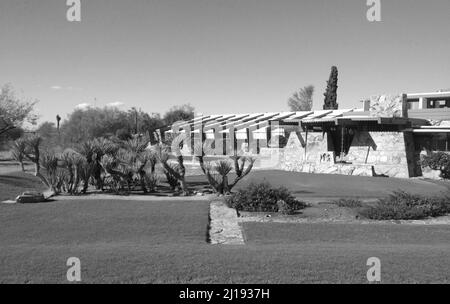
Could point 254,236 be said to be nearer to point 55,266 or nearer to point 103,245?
point 103,245

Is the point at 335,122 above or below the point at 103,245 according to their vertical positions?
above

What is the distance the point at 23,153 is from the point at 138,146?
4624 millimetres

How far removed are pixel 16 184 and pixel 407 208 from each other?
15.0m

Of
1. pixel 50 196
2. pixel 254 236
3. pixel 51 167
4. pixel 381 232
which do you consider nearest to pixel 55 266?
pixel 254 236

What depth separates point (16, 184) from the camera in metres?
17.0

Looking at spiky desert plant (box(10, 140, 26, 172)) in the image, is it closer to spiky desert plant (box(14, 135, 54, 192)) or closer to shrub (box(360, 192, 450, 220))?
spiky desert plant (box(14, 135, 54, 192))

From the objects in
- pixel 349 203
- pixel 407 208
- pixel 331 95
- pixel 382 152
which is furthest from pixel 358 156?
pixel 331 95

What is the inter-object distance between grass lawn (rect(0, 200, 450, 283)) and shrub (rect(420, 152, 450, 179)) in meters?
14.2

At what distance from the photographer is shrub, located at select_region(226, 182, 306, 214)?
13.0m

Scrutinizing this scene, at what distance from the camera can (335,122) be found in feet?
82.3

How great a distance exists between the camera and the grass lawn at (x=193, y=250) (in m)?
6.14

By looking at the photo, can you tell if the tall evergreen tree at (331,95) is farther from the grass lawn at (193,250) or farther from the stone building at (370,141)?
the grass lawn at (193,250)

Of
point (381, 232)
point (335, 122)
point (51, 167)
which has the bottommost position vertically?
point (381, 232)
